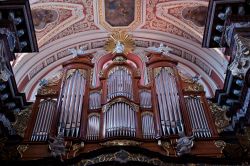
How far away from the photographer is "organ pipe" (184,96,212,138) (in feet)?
35.0

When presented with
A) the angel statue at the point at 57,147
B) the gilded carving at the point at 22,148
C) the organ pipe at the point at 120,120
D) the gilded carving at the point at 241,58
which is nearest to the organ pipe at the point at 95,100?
the organ pipe at the point at 120,120

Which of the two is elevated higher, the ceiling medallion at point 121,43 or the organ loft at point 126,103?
the ceiling medallion at point 121,43

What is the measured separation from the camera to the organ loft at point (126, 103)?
9500 millimetres

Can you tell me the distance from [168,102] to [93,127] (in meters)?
2.23

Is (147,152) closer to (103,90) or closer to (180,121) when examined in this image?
(180,121)

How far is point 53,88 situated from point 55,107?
117 cm

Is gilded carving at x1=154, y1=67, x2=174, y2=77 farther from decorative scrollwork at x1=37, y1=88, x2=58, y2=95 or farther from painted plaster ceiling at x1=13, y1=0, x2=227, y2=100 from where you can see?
decorative scrollwork at x1=37, y1=88, x2=58, y2=95

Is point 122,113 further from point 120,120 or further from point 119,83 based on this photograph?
point 119,83

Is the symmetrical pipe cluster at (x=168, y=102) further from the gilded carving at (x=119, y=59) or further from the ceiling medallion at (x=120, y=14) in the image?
the ceiling medallion at (x=120, y=14)

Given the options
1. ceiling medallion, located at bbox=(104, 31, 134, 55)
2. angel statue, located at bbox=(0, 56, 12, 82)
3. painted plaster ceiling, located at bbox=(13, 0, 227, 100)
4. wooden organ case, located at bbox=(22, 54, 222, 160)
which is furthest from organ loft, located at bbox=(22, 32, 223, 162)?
painted plaster ceiling, located at bbox=(13, 0, 227, 100)

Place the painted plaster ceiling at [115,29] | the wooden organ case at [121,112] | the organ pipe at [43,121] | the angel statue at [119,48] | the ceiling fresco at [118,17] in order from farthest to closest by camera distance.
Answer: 1. the ceiling fresco at [118,17]
2. the painted plaster ceiling at [115,29]
3. the angel statue at [119,48]
4. the organ pipe at [43,121]
5. the wooden organ case at [121,112]

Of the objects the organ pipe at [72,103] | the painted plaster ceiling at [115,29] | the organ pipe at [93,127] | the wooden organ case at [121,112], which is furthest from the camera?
the painted plaster ceiling at [115,29]

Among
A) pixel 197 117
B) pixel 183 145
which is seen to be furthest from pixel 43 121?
pixel 197 117

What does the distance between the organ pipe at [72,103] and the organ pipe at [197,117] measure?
288cm
